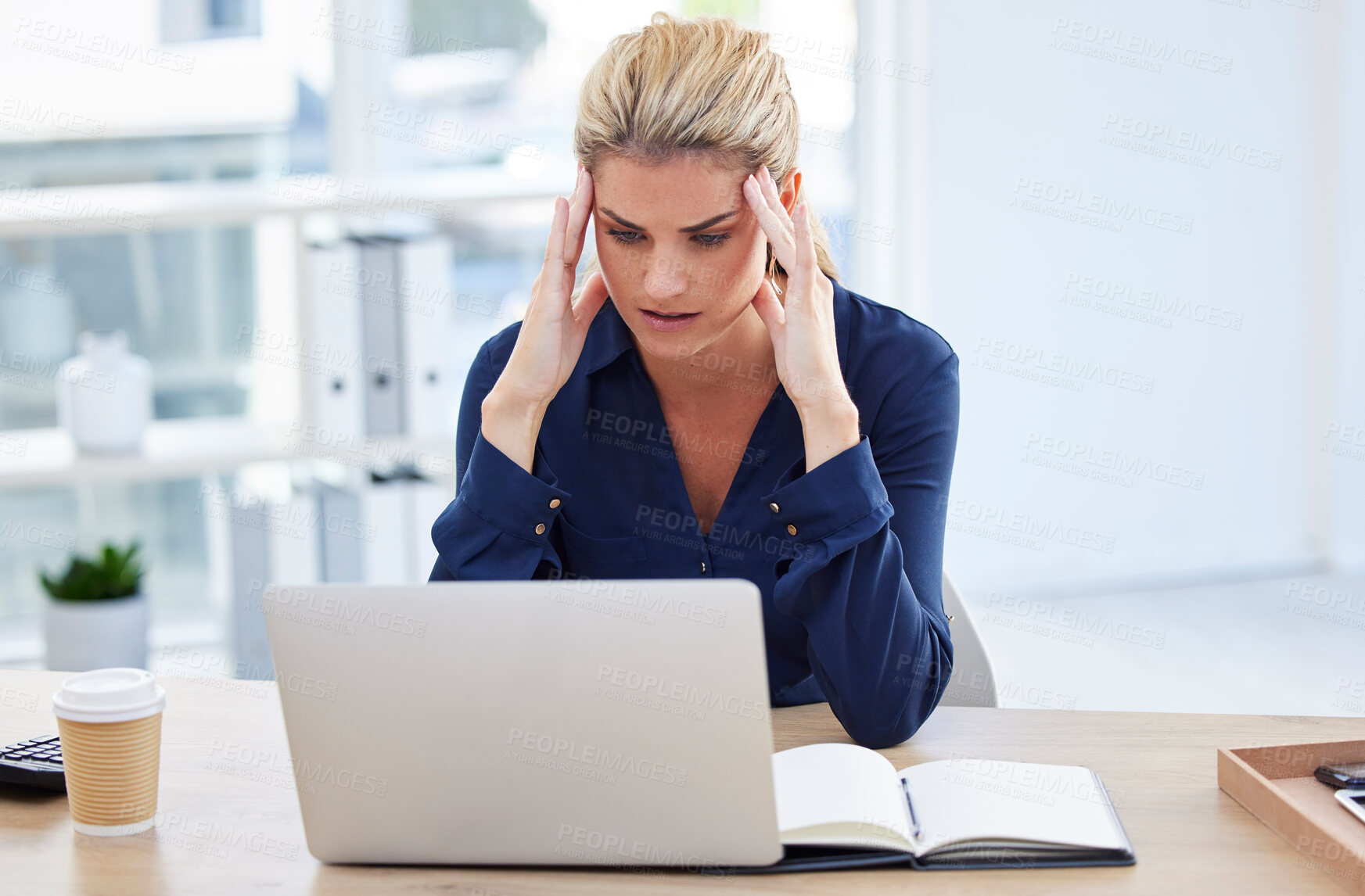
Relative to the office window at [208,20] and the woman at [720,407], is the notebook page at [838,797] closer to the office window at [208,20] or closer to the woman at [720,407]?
the woman at [720,407]

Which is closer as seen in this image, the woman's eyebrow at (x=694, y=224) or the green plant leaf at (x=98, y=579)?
the woman's eyebrow at (x=694, y=224)

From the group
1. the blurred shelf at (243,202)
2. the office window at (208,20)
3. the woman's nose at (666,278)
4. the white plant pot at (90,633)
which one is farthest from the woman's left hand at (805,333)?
the office window at (208,20)

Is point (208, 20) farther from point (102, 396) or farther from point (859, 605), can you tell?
point (859, 605)

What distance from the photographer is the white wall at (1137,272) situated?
3.42 m

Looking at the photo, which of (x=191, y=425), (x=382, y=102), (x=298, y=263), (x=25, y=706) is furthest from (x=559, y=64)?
(x=25, y=706)

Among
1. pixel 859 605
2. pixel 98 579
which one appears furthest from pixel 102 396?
pixel 859 605

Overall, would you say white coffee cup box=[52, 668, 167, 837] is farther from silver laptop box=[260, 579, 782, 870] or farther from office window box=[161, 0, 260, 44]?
office window box=[161, 0, 260, 44]

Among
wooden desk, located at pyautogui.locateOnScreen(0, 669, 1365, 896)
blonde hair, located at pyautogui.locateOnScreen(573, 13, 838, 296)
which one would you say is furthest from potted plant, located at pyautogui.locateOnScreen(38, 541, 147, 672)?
blonde hair, located at pyautogui.locateOnScreen(573, 13, 838, 296)

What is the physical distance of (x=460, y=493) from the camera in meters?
1.31

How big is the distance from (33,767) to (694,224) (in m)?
0.79

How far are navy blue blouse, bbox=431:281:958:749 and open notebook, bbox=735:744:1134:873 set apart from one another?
140 mm

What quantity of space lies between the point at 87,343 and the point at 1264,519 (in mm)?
3297

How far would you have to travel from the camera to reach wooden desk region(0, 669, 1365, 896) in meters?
0.86

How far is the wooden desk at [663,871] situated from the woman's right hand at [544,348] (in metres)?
0.38
